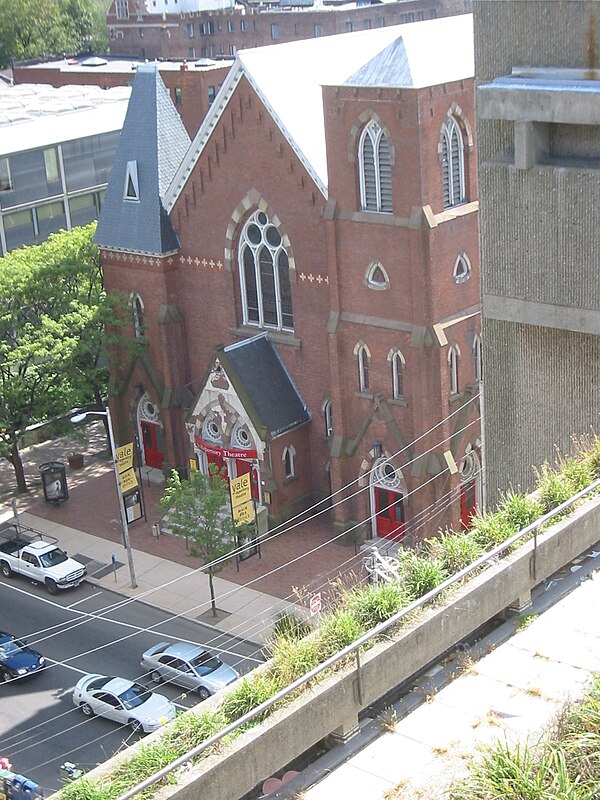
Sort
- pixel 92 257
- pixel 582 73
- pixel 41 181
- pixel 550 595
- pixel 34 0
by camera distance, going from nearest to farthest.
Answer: pixel 550 595 < pixel 582 73 < pixel 92 257 < pixel 41 181 < pixel 34 0

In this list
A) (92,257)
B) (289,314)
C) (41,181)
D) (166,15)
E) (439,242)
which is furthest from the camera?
(166,15)

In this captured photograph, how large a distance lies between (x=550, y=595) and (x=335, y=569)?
921 inches

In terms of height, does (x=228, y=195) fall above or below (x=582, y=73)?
below

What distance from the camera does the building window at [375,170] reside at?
36125 millimetres

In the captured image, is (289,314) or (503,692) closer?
(503,692)

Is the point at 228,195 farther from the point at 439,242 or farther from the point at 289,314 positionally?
the point at 439,242

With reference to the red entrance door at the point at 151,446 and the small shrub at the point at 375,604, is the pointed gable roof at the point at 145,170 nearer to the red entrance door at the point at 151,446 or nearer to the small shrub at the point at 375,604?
the red entrance door at the point at 151,446

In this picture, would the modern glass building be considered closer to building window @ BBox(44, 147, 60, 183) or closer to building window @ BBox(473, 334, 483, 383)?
building window @ BBox(44, 147, 60, 183)

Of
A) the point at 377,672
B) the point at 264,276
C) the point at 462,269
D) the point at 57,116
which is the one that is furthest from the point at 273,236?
the point at 377,672

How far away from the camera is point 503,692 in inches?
508

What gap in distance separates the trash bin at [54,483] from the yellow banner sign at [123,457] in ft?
18.6

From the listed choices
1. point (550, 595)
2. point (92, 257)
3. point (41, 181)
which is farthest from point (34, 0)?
point (550, 595)

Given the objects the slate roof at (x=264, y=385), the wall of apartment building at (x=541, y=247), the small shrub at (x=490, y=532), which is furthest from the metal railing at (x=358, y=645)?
the slate roof at (x=264, y=385)

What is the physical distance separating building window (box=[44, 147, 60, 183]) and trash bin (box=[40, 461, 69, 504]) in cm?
1830
